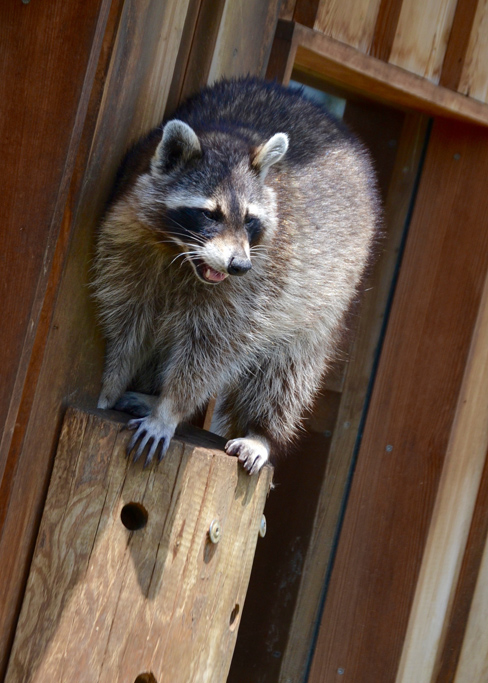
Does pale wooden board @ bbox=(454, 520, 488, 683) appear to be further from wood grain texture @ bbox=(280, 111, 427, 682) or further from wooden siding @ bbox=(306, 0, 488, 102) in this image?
wooden siding @ bbox=(306, 0, 488, 102)

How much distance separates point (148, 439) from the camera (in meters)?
2.31

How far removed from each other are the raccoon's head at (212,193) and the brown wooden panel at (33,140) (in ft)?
1.08

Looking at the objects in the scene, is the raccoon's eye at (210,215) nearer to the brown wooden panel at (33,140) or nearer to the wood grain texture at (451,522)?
the brown wooden panel at (33,140)

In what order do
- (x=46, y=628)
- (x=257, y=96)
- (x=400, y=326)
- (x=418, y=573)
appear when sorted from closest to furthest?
(x=46, y=628), (x=257, y=96), (x=418, y=573), (x=400, y=326)

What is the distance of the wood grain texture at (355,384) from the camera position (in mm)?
3518

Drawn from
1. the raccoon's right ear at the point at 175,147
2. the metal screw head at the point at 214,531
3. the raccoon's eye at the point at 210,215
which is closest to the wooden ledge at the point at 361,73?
the raccoon's right ear at the point at 175,147

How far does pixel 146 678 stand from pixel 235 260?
1195mm

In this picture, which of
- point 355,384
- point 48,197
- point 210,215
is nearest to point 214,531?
point 210,215

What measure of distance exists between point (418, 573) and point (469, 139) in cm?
180

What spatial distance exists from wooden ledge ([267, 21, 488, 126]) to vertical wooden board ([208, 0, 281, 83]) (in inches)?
2.2

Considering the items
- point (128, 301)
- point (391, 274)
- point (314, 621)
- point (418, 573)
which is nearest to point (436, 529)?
point (418, 573)

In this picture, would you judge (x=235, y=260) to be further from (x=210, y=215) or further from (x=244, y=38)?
(x=244, y=38)

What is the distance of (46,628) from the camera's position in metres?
2.24

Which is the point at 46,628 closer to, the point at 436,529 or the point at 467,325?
the point at 436,529
